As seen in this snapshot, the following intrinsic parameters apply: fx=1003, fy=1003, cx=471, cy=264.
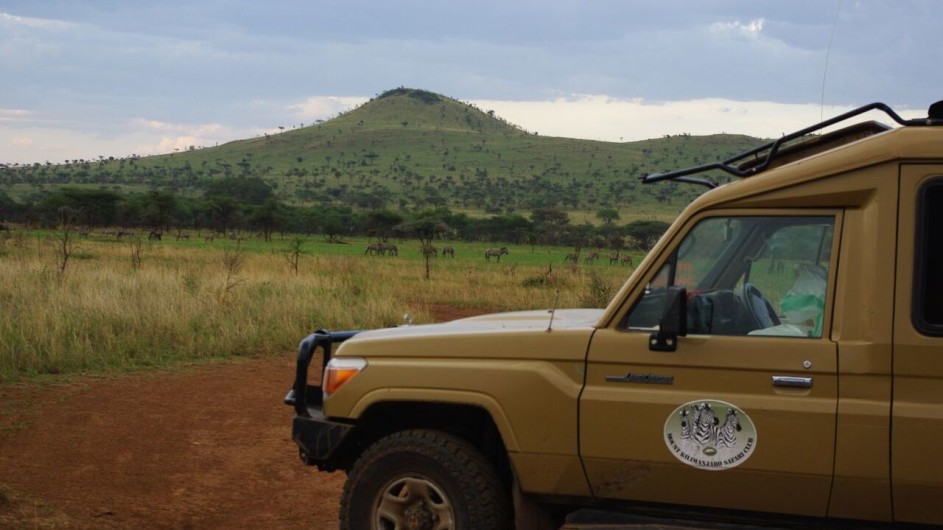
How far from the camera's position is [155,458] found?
8008 millimetres

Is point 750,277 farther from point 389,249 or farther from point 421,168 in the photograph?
point 421,168

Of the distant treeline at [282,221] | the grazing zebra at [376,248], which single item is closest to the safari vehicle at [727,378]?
the grazing zebra at [376,248]

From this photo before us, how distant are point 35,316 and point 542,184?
99.8 meters

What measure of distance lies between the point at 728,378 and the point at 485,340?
1124mm

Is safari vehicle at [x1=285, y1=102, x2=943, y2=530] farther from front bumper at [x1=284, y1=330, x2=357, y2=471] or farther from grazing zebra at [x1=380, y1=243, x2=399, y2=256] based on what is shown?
grazing zebra at [x1=380, y1=243, x2=399, y2=256]

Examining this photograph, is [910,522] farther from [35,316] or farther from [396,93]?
[396,93]

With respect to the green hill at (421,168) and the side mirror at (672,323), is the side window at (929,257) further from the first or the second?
the green hill at (421,168)

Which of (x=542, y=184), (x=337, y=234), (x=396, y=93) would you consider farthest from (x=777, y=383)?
(x=396, y=93)

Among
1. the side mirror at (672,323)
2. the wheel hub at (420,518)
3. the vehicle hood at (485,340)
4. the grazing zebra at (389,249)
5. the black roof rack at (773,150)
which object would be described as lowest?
the wheel hub at (420,518)

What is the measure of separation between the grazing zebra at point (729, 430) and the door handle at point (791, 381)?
22 centimetres

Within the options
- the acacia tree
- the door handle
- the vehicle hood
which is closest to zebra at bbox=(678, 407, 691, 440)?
the door handle

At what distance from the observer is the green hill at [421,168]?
9931cm

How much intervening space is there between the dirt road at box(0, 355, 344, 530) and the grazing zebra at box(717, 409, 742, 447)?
316cm

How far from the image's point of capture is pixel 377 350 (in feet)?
16.1
